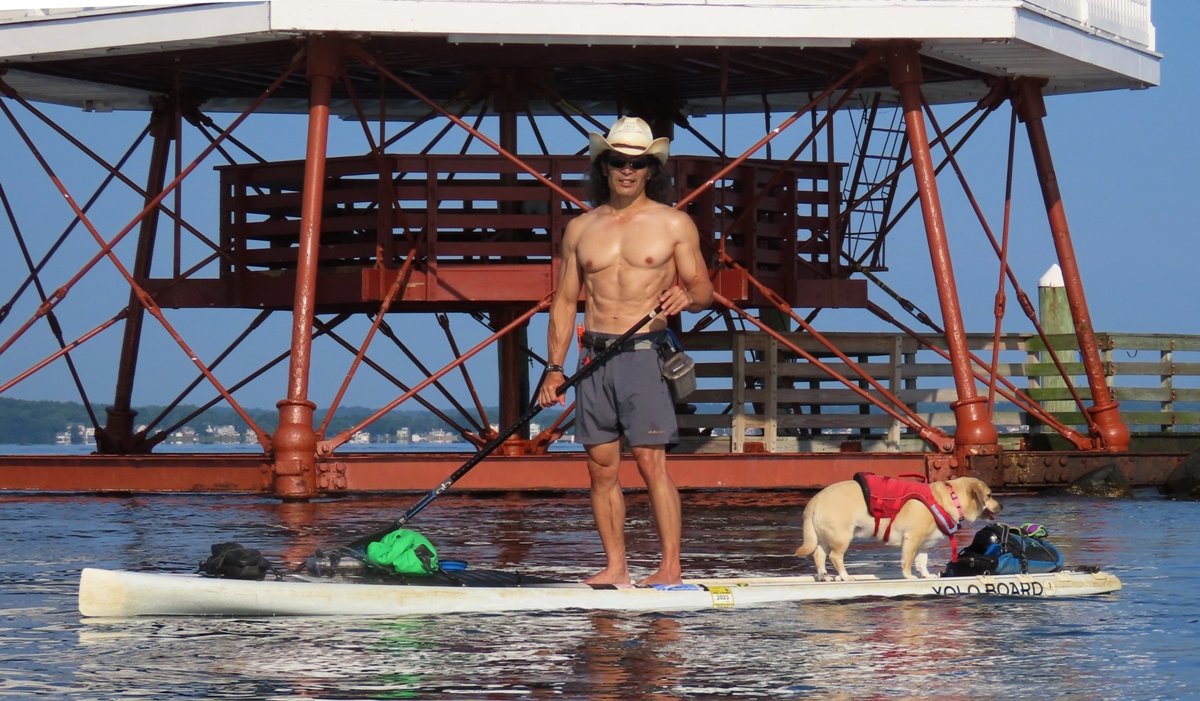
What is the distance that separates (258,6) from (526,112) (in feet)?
16.1

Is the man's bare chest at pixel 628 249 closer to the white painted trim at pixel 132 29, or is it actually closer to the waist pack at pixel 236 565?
the waist pack at pixel 236 565

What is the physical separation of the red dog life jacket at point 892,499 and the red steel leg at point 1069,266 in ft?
30.9

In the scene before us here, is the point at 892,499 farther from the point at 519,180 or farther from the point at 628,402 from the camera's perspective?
the point at 519,180

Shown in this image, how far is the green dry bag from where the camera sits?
771 cm

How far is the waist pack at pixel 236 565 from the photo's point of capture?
7.39m

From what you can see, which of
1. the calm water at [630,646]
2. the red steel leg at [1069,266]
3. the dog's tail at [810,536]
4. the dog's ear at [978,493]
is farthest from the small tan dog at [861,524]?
the red steel leg at [1069,266]

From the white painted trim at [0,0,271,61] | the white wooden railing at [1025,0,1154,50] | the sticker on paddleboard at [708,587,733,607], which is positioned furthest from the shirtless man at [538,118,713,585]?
the white wooden railing at [1025,0,1154,50]

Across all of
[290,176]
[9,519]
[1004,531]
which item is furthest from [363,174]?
[1004,531]

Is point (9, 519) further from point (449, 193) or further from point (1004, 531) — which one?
point (1004, 531)

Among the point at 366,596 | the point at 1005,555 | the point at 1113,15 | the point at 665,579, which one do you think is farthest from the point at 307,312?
the point at 1113,15

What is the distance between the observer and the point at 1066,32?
1606 centimetres

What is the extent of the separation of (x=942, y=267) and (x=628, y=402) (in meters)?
7.96

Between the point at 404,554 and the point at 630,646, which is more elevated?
the point at 404,554

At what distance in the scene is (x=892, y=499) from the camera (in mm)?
8367
